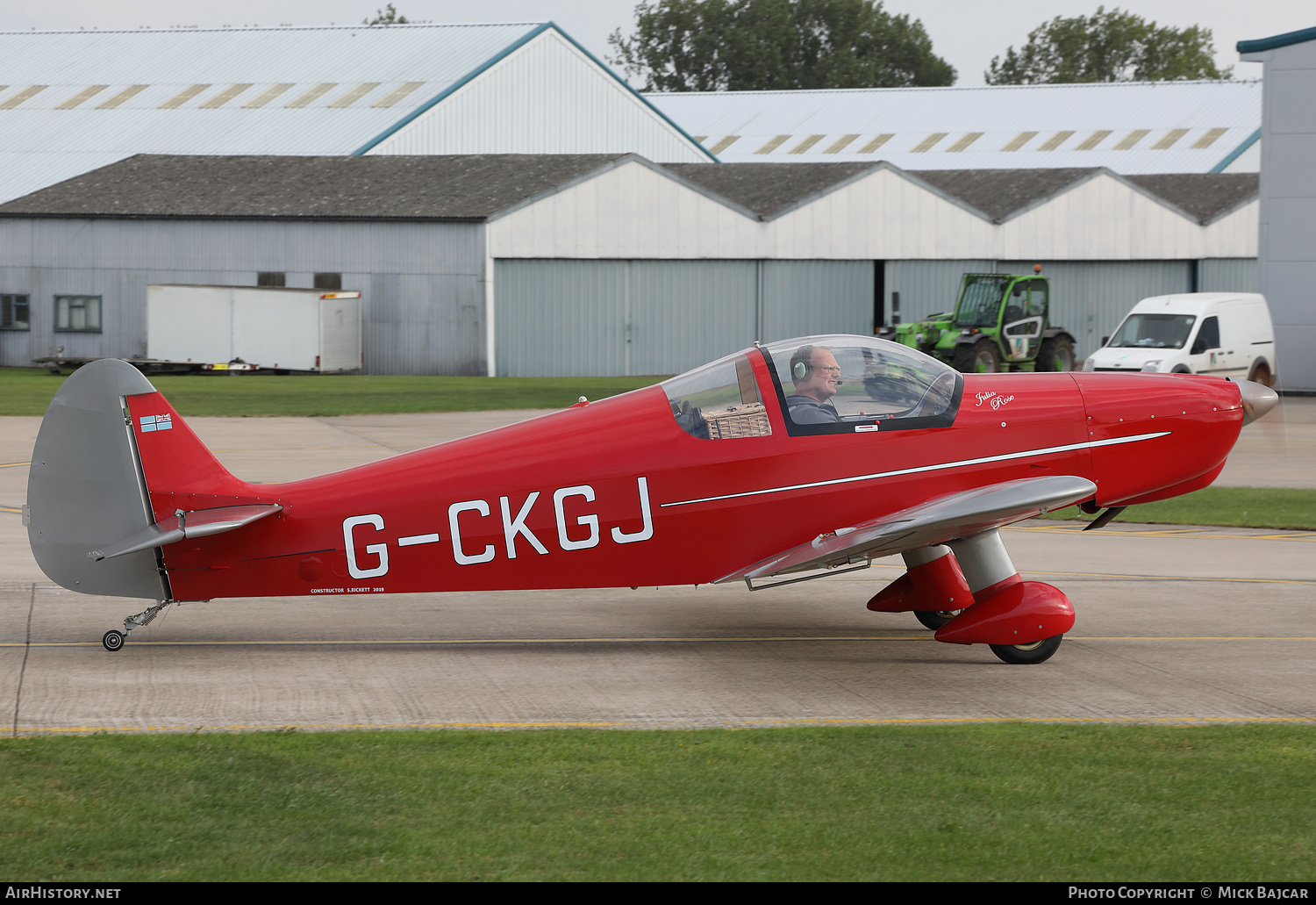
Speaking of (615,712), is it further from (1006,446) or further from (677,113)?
(677,113)

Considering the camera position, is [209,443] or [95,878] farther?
[209,443]

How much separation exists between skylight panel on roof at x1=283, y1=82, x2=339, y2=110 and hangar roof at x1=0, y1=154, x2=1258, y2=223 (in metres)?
5.07

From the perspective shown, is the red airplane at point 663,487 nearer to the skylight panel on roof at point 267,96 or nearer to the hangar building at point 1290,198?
the hangar building at point 1290,198

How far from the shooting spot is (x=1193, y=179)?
46188mm

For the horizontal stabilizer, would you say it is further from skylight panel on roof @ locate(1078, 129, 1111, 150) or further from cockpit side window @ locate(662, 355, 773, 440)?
skylight panel on roof @ locate(1078, 129, 1111, 150)

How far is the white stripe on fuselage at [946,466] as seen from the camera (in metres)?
8.84

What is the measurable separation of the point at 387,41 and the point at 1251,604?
46110mm

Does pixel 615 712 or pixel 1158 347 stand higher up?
pixel 1158 347

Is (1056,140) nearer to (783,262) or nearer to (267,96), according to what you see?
(783,262)

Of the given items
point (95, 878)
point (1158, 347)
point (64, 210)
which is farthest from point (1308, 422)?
point (64, 210)

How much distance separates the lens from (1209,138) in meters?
53.4

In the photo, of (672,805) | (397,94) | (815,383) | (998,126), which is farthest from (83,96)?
(672,805)

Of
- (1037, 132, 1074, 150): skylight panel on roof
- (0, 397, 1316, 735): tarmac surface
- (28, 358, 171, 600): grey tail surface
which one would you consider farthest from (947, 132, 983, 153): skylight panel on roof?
(28, 358, 171, 600): grey tail surface

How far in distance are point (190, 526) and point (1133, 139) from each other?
52.6 meters
